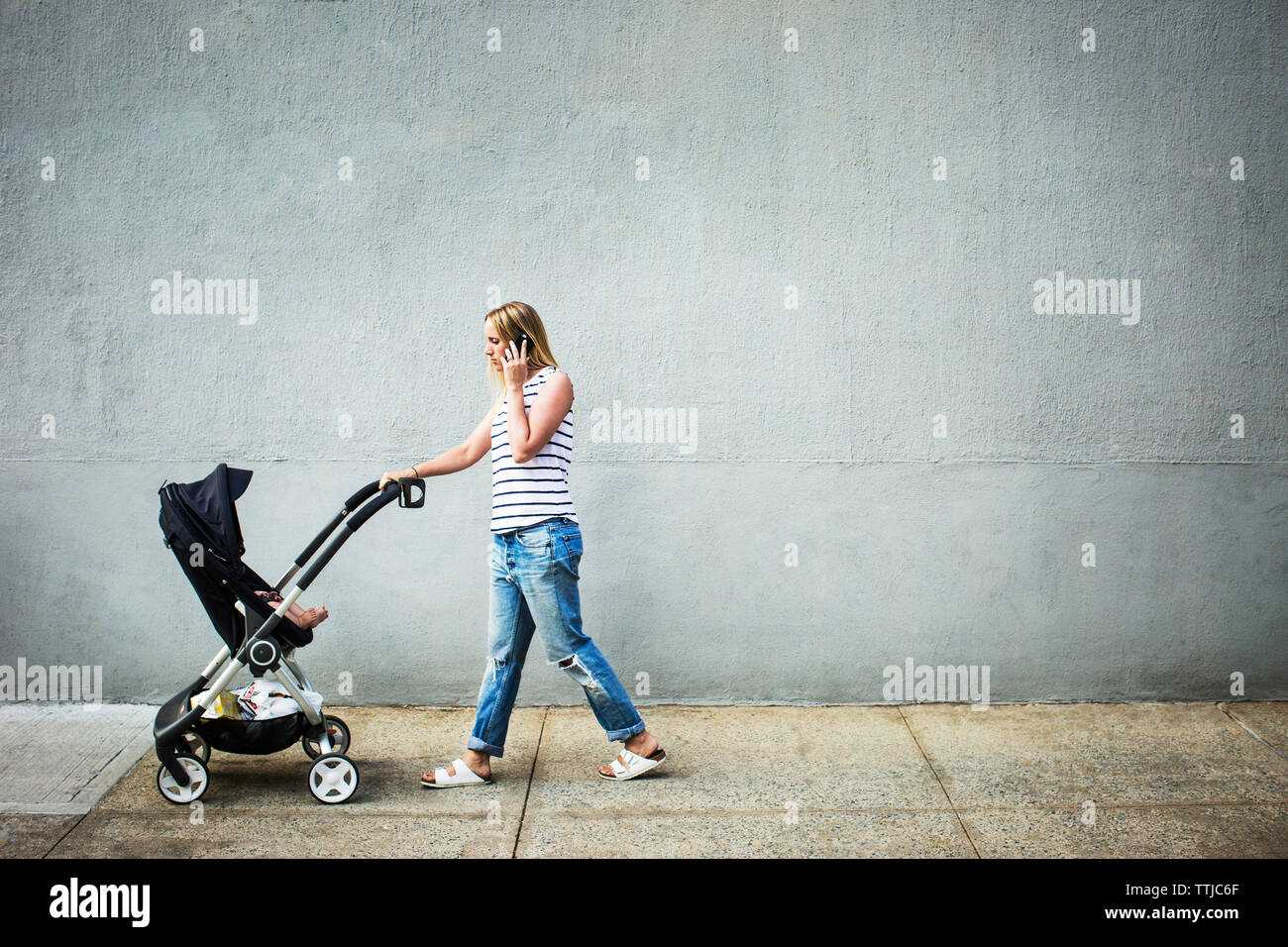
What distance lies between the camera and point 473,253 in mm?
4793

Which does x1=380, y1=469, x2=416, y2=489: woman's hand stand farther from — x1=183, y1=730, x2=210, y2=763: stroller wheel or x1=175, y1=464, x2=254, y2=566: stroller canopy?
x1=183, y1=730, x2=210, y2=763: stroller wheel

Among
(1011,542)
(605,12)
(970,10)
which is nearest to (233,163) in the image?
(605,12)

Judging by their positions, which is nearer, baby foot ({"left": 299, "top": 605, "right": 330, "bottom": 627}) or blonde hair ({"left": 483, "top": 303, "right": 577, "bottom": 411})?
baby foot ({"left": 299, "top": 605, "right": 330, "bottom": 627})

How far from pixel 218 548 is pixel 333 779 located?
963mm

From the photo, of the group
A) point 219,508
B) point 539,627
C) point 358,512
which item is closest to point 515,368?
point 358,512

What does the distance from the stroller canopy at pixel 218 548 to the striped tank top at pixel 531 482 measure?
85 cm

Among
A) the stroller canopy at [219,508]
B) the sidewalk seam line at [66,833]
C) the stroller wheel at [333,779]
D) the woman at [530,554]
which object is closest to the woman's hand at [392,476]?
the woman at [530,554]

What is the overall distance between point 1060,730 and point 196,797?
3646 millimetres

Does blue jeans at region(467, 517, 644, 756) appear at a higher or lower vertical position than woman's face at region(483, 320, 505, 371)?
lower

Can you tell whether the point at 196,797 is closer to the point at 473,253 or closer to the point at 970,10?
the point at 473,253

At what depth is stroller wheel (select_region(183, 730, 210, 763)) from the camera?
381cm

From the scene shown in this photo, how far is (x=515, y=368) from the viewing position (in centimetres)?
368

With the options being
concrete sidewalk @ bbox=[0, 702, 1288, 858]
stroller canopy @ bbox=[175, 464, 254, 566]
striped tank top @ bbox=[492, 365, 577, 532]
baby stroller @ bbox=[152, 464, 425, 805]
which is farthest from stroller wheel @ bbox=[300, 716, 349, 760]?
striped tank top @ bbox=[492, 365, 577, 532]

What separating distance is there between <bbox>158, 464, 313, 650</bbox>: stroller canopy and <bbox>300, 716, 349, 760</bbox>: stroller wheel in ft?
1.49
